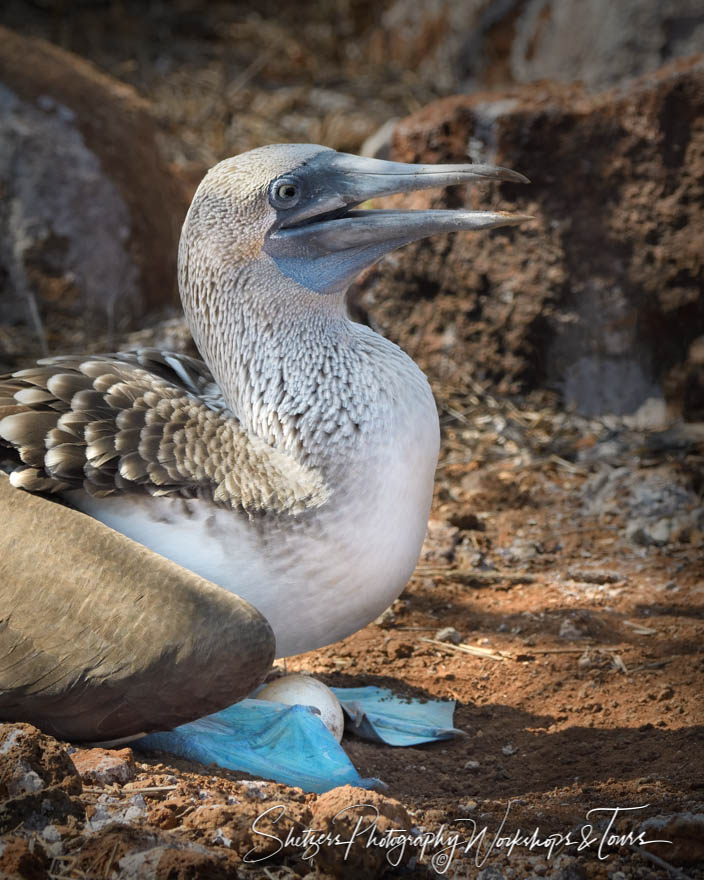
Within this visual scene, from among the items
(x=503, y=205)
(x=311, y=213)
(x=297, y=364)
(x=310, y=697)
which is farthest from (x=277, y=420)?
(x=503, y=205)

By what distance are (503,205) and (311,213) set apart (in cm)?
269

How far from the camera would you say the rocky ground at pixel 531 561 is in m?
2.49

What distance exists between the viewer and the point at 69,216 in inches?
262

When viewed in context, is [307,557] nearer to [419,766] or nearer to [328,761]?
[328,761]

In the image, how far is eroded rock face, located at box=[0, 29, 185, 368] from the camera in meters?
6.59

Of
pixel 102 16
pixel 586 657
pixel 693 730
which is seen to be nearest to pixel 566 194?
pixel 586 657

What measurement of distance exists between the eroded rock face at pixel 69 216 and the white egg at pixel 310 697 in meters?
3.45

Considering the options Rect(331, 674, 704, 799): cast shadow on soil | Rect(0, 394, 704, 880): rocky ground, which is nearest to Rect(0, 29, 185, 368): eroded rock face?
Rect(0, 394, 704, 880): rocky ground

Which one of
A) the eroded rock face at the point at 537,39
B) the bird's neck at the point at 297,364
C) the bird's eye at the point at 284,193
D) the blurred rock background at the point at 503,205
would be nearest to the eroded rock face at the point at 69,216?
the blurred rock background at the point at 503,205

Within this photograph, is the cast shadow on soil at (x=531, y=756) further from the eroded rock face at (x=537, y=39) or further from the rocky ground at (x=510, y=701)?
the eroded rock face at (x=537, y=39)

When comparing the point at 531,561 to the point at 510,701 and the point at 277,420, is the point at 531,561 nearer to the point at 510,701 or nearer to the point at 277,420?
the point at 510,701

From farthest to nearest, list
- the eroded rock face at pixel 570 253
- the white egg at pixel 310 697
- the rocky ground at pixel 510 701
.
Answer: the eroded rock face at pixel 570 253
the white egg at pixel 310 697
the rocky ground at pixel 510 701

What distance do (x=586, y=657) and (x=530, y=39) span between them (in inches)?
274

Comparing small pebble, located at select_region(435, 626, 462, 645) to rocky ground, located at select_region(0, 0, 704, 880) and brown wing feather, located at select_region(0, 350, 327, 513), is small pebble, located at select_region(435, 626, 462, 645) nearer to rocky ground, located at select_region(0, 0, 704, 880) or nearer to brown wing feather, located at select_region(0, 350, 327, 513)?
rocky ground, located at select_region(0, 0, 704, 880)
